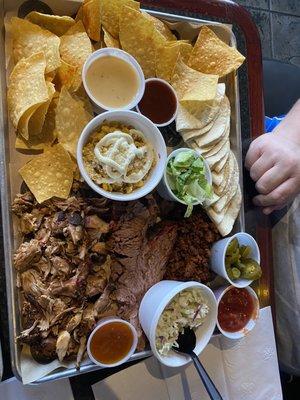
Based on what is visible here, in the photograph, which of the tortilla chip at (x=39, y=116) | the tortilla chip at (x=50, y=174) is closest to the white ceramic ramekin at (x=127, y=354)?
the tortilla chip at (x=50, y=174)

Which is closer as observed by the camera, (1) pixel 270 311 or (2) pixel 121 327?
(2) pixel 121 327

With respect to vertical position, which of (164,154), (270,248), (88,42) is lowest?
(270,248)

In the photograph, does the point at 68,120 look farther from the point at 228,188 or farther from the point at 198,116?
the point at 228,188

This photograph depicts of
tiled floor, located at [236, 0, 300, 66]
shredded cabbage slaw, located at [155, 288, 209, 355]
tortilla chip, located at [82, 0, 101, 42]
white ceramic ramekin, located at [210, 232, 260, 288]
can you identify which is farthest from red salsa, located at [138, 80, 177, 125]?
tiled floor, located at [236, 0, 300, 66]

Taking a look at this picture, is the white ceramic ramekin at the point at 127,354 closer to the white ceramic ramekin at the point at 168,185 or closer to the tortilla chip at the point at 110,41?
the white ceramic ramekin at the point at 168,185

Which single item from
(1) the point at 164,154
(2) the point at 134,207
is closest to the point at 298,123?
(1) the point at 164,154

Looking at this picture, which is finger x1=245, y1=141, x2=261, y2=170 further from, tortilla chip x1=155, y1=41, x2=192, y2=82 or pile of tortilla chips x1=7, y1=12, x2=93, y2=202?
pile of tortilla chips x1=7, y1=12, x2=93, y2=202

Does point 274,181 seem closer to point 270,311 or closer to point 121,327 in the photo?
point 270,311

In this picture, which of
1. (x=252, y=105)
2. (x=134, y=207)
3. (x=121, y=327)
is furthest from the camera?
(x=252, y=105)
